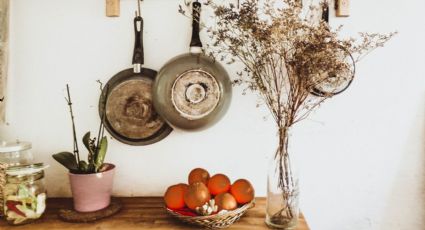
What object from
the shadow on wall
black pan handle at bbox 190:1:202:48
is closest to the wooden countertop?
the shadow on wall

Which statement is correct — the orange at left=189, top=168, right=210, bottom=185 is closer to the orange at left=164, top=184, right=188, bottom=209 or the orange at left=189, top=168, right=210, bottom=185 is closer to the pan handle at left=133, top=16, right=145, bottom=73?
the orange at left=164, top=184, right=188, bottom=209

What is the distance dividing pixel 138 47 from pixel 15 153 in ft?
1.84

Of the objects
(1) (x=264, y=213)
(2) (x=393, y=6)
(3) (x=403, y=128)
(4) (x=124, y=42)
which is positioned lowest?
(1) (x=264, y=213)

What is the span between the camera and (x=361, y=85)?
4.39 feet

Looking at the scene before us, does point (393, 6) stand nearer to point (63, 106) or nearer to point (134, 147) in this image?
point (134, 147)

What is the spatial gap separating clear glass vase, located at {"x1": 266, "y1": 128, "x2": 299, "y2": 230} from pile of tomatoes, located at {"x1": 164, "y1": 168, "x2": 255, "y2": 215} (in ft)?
0.25

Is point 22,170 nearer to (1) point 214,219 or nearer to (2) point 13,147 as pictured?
(2) point 13,147

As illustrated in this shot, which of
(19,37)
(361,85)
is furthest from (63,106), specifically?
(361,85)

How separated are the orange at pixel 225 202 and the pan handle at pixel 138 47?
561mm

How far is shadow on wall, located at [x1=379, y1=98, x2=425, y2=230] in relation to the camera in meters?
1.36

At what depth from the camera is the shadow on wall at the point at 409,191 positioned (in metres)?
1.36

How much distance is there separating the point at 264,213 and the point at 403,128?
0.64 metres

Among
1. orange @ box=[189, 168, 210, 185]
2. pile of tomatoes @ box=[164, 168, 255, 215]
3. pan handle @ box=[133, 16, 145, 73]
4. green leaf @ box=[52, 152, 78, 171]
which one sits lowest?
pile of tomatoes @ box=[164, 168, 255, 215]

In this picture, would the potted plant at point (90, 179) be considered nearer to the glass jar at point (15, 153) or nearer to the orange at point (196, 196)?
the glass jar at point (15, 153)
